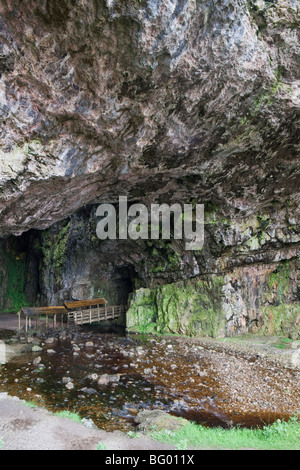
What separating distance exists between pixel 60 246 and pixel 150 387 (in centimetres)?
1682

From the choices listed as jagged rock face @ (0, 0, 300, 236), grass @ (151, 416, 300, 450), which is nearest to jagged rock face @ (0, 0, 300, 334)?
jagged rock face @ (0, 0, 300, 236)

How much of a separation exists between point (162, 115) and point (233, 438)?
32.8 ft

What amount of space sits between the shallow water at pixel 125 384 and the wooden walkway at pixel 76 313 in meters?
3.64

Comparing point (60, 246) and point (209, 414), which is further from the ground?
point (60, 246)

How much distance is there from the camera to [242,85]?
10273 mm

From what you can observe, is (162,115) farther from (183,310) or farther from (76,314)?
(76,314)

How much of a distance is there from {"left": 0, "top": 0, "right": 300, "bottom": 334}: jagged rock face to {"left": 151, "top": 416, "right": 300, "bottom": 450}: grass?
8.68m

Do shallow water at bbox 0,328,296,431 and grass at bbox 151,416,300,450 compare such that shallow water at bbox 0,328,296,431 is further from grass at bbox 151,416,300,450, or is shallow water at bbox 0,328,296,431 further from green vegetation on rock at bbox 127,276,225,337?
green vegetation on rock at bbox 127,276,225,337

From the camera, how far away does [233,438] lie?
6.87 meters

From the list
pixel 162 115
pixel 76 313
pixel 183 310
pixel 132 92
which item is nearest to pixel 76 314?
pixel 76 313

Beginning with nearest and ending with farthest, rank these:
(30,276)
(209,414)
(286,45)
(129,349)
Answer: (209,414)
(286,45)
(129,349)
(30,276)

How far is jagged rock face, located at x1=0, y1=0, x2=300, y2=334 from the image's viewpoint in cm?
812
